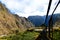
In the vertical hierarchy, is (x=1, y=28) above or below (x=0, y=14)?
below

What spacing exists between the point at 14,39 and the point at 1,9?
119844 mm

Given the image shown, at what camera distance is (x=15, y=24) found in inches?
6078

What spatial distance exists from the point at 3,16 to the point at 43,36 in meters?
140

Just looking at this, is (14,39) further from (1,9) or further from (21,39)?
(1,9)

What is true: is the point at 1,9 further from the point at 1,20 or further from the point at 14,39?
the point at 14,39

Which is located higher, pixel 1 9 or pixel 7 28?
pixel 1 9

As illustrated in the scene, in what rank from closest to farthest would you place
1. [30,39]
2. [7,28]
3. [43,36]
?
[43,36] → [30,39] → [7,28]

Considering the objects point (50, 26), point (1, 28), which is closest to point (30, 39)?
point (50, 26)

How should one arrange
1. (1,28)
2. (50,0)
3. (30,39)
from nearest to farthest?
(50,0), (30,39), (1,28)

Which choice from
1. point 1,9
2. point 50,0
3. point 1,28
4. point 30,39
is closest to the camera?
point 50,0

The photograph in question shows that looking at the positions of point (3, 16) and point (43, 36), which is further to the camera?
point (3, 16)

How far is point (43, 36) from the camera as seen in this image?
325cm

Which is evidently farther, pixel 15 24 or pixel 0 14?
pixel 15 24

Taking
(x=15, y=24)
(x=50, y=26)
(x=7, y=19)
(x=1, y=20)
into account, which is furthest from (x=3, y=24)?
(x=50, y=26)
